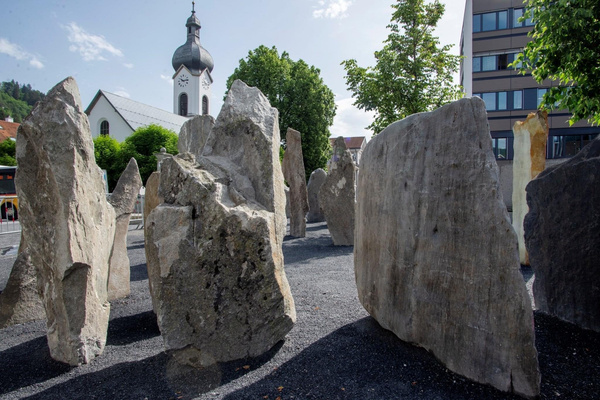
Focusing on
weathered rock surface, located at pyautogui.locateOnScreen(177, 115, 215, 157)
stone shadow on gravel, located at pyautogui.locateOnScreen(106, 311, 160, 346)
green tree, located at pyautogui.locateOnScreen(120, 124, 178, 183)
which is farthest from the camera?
green tree, located at pyautogui.locateOnScreen(120, 124, 178, 183)

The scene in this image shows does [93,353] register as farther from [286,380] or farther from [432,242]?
[432,242]

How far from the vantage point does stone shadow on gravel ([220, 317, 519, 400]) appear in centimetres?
223

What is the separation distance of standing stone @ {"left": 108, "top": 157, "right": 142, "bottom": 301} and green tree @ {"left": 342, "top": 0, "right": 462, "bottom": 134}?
991 centimetres

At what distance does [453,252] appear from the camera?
236cm

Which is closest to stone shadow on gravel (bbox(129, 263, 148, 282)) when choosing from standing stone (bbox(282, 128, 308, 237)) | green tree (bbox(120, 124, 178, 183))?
standing stone (bbox(282, 128, 308, 237))

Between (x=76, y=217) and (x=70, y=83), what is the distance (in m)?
1.04

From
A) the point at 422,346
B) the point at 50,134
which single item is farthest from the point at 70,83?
the point at 422,346

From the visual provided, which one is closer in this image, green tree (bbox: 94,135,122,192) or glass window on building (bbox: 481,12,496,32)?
glass window on building (bbox: 481,12,496,32)

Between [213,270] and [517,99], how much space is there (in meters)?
25.7

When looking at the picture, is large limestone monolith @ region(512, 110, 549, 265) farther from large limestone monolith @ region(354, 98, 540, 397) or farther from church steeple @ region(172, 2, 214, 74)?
church steeple @ region(172, 2, 214, 74)

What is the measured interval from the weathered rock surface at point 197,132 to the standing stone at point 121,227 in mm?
1506

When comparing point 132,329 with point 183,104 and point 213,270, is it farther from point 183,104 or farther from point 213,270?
point 183,104

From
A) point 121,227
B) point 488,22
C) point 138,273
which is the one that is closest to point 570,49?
point 121,227

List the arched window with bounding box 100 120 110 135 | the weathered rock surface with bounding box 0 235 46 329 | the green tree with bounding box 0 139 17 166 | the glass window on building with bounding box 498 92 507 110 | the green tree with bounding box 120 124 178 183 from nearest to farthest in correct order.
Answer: the weathered rock surface with bounding box 0 235 46 329 → the glass window on building with bounding box 498 92 507 110 → the green tree with bounding box 120 124 178 183 → the green tree with bounding box 0 139 17 166 → the arched window with bounding box 100 120 110 135
